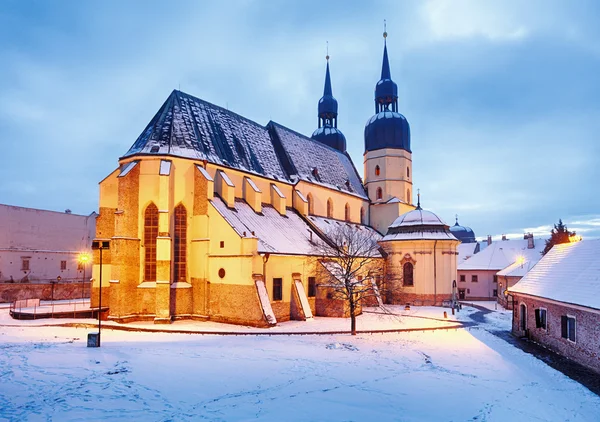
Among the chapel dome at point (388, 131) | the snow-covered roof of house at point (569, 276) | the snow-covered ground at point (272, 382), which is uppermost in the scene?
the chapel dome at point (388, 131)

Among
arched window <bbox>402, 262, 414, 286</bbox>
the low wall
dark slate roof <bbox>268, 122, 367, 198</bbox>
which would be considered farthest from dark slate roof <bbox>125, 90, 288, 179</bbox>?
the low wall

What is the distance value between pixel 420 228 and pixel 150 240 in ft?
81.8

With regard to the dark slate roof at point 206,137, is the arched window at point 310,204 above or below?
below

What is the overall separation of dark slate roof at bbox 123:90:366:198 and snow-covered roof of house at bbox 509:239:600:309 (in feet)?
66.1

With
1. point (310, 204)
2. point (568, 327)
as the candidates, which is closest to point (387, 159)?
point (310, 204)

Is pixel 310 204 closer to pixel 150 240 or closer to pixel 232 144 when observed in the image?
pixel 232 144

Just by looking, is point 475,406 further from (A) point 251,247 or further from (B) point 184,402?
(A) point 251,247

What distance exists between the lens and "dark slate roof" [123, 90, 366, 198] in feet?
97.6

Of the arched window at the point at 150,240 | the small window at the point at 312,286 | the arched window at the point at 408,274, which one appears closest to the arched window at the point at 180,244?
the arched window at the point at 150,240

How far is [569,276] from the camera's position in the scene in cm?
2155

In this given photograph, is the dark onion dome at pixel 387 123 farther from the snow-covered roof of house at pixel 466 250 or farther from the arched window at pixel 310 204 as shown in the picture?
the snow-covered roof of house at pixel 466 250

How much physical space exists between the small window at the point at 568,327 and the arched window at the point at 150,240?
2176 cm

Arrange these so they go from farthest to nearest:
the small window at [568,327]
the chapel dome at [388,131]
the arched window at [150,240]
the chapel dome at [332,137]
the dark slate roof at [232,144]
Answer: the chapel dome at [332,137] < the chapel dome at [388,131] < the dark slate roof at [232,144] < the arched window at [150,240] < the small window at [568,327]

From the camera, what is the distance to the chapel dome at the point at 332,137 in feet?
186
